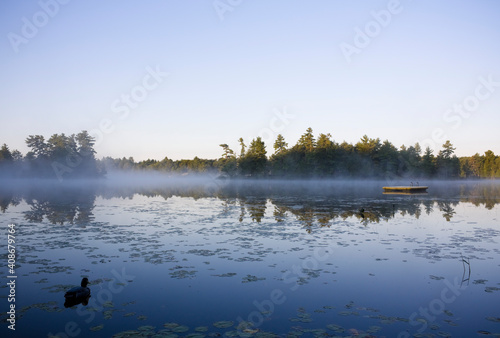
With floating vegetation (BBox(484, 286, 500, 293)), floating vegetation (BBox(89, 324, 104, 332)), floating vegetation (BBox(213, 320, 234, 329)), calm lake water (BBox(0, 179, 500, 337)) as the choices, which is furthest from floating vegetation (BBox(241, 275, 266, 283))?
floating vegetation (BBox(484, 286, 500, 293))

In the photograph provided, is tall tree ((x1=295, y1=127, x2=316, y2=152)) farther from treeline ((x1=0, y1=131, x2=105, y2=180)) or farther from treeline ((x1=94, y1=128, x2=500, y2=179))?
treeline ((x1=0, y1=131, x2=105, y2=180))

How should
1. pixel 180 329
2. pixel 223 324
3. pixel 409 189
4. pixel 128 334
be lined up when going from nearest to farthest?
pixel 128 334 < pixel 180 329 < pixel 223 324 < pixel 409 189

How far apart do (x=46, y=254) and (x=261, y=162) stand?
96.5 m

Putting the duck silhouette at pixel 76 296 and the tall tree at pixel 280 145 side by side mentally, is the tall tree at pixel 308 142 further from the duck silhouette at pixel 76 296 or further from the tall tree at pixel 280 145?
the duck silhouette at pixel 76 296

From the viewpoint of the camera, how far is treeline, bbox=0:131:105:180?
9975 cm

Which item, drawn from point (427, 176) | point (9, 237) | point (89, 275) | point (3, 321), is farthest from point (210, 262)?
point (427, 176)

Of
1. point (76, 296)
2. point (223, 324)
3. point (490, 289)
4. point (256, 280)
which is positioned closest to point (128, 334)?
point (223, 324)

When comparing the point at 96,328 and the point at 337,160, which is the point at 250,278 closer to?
the point at 96,328

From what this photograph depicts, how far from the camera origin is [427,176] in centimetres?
10994

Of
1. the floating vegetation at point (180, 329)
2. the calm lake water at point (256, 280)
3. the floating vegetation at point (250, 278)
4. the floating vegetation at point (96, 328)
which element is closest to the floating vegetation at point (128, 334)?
the calm lake water at point (256, 280)

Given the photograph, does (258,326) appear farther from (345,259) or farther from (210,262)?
(345,259)

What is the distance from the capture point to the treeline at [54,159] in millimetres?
99750

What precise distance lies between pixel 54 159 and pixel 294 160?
76263mm

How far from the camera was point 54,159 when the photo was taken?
98.3 metres
